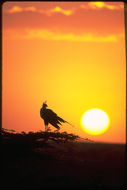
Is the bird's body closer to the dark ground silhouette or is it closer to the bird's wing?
the bird's wing

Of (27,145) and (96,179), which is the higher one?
(27,145)

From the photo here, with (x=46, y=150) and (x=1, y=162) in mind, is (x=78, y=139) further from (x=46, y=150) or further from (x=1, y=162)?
(x=1, y=162)

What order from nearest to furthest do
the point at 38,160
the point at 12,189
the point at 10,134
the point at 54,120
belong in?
1. the point at 12,189
2. the point at 38,160
3. the point at 10,134
4. the point at 54,120

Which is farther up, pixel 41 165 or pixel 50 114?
pixel 50 114

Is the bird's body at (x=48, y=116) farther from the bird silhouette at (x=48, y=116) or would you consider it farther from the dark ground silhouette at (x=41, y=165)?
the dark ground silhouette at (x=41, y=165)

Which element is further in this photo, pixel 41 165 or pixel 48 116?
pixel 48 116

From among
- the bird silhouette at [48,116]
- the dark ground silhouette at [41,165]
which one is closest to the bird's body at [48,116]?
the bird silhouette at [48,116]

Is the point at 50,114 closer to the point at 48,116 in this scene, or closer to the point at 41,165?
the point at 48,116

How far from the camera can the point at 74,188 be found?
4.23 metres

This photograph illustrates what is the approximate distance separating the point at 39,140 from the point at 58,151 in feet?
0.73

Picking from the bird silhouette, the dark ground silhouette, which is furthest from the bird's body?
the dark ground silhouette

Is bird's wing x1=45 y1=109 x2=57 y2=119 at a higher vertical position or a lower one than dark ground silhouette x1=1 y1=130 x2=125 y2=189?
higher

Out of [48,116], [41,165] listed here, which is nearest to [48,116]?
[48,116]

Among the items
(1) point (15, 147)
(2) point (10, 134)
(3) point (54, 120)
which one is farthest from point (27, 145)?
(3) point (54, 120)
